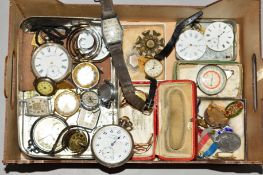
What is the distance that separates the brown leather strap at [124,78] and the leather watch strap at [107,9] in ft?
0.34

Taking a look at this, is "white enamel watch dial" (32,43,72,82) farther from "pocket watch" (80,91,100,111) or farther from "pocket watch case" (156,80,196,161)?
"pocket watch case" (156,80,196,161)

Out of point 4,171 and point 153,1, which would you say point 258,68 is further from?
point 4,171

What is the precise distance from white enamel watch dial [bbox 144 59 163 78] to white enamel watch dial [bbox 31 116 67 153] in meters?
0.34

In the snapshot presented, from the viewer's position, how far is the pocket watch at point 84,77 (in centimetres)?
189

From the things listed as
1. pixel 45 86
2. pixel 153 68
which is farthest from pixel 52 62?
pixel 153 68

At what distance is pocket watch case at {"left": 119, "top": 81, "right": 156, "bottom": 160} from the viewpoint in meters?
1.85

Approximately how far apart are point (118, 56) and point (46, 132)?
1.16 feet

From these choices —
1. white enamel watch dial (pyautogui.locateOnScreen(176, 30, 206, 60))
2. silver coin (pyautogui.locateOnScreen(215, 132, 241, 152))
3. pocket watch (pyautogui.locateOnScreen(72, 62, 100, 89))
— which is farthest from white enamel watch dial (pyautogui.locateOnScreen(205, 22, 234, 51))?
pocket watch (pyautogui.locateOnScreen(72, 62, 100, 89))

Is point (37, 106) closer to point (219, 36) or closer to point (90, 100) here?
point (90, 100)

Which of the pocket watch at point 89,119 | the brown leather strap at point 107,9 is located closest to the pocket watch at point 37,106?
the pocket watch at point 89,119

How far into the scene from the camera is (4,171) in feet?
6.28

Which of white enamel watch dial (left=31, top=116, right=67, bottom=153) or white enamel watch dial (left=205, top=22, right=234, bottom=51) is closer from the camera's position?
white enamel watch dial (left=31, top=116, right=67, bottom=153)

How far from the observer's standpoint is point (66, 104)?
1.87m

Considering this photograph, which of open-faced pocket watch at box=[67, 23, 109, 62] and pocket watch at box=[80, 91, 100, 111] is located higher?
open-faced pocket watch at box=[67, 23, 109, 62]
